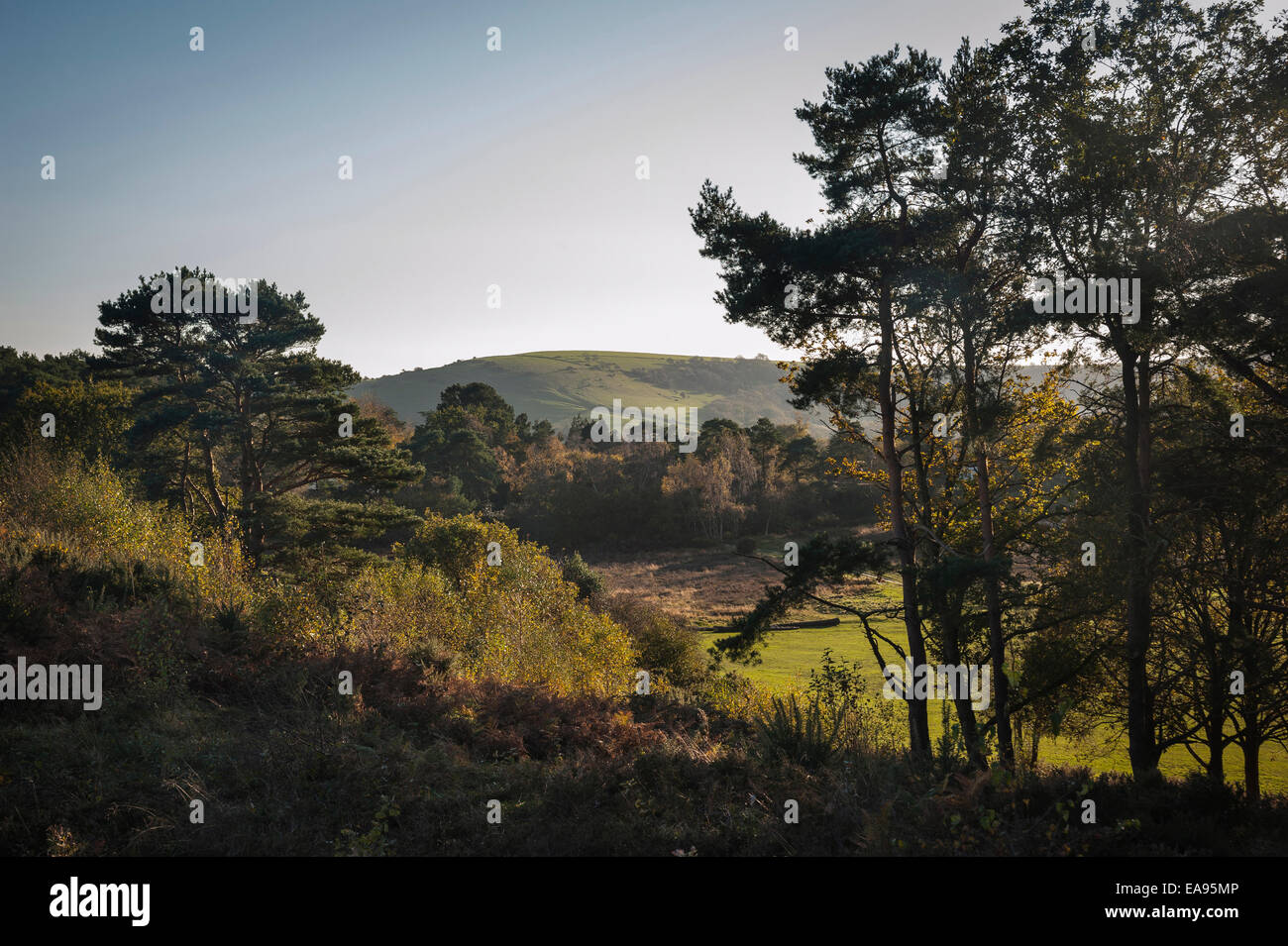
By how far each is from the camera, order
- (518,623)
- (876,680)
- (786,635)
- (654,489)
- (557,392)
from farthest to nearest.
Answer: (557,392)
(654,489)
(786,635)
(876,680)
(518,623)

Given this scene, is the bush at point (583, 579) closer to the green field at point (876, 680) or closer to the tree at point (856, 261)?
the green field at point (876, 680)

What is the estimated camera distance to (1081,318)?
11.1 meters

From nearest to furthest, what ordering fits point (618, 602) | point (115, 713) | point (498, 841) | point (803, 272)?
point (498, 841) < point (115, 713) < point (803, 272) < point (618, 602)

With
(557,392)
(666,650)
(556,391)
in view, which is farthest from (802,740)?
(556,391)

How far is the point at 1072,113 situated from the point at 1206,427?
5977 mm

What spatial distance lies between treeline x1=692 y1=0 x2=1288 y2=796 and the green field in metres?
3.24

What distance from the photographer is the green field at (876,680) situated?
18.3 metres

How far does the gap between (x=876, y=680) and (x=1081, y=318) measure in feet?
59.9

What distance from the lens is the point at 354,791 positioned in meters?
6.68

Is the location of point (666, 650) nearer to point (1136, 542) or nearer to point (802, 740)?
point (1136, 542)

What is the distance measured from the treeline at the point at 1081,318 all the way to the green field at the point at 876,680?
127 inches

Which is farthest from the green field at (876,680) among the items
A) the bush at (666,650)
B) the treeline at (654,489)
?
the treeline at (654,489)

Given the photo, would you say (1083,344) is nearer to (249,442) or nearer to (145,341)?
(249,442)
